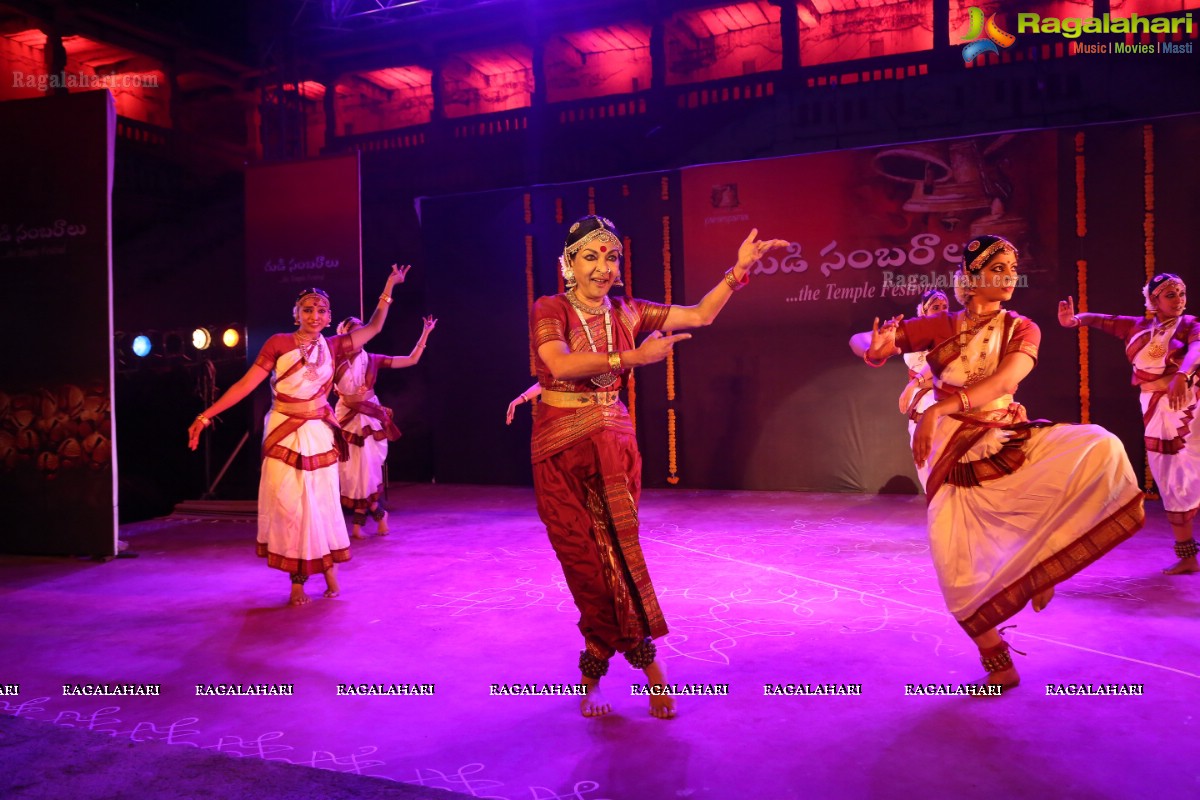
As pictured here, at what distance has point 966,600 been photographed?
342 cm

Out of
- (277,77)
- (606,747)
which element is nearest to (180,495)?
(277,77)

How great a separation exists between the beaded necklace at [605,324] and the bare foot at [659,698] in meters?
1.04

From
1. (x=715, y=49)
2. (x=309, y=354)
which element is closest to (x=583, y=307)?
(x=309, y=354)

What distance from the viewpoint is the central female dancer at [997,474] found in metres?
3.21

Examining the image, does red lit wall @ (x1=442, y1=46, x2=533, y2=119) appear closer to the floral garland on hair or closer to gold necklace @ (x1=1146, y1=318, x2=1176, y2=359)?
the floral garland on hair

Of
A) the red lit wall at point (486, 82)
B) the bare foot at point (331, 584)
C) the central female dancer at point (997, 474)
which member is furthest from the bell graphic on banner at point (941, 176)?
the red lit wall at point (486, 82)

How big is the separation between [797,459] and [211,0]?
10523 mm

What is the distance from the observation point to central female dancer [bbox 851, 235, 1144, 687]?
3.21 meters

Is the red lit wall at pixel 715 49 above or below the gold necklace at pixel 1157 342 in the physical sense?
above

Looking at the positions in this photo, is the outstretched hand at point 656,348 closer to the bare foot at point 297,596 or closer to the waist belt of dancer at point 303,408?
the waist belt of dancer at point 303,408

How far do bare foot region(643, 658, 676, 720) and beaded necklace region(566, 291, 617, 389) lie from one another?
104cm

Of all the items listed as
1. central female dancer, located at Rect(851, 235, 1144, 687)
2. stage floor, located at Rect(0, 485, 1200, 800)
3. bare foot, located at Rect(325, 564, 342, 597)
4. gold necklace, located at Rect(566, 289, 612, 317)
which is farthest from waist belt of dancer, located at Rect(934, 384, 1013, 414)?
bare foot, located at Rect(325, 564, 342, 597)

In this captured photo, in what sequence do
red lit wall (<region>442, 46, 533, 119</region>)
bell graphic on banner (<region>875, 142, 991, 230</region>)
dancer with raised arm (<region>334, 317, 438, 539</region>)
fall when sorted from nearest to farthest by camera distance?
dancer with raised arm (<region>334, 317, 438, 539</region>)
bell graphic on banner (<region>875, 142, 991, 230</region>)
red lit wall (<region>442, 46, 533, 119</region>)

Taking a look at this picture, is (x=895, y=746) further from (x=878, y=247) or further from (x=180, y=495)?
(x=180, y=495)
